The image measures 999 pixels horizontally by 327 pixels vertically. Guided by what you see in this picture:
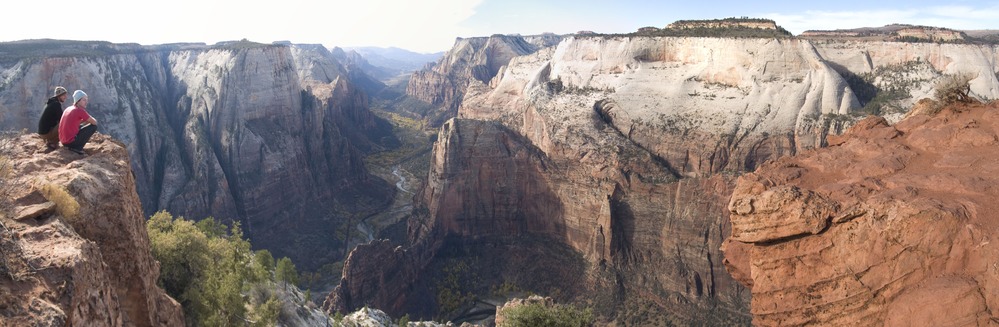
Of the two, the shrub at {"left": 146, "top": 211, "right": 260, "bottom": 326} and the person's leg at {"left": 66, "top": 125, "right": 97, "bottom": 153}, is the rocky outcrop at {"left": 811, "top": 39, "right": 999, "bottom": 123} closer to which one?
the shrub at {"left": 146, "top": 211, "right": 260, "bottom": 326}

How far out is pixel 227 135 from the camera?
67562 mm

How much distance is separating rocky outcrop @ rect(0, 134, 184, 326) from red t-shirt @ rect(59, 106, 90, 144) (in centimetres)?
38

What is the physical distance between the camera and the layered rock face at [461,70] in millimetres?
160250

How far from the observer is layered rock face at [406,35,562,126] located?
160 m

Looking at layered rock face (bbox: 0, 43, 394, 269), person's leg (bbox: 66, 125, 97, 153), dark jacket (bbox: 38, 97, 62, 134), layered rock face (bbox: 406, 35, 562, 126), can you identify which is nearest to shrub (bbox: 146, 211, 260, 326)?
person's leg (bbox: 66, 125, 97, 153)

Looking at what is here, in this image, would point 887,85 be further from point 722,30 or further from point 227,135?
point 227,135

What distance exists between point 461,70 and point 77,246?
163 m

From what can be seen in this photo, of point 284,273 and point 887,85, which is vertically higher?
point 887,85

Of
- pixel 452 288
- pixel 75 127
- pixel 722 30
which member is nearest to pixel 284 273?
pixel 452 288

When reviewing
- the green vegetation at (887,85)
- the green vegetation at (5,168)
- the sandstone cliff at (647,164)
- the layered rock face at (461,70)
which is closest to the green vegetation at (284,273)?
the sandstone cliff at (647,164)

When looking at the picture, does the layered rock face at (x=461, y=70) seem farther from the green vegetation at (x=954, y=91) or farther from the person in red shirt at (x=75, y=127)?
the green vegetation at (x=954, y=91)

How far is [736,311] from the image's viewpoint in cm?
4225

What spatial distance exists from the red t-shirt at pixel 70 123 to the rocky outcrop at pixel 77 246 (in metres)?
0.38

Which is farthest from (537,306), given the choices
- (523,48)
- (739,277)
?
(523,48)
